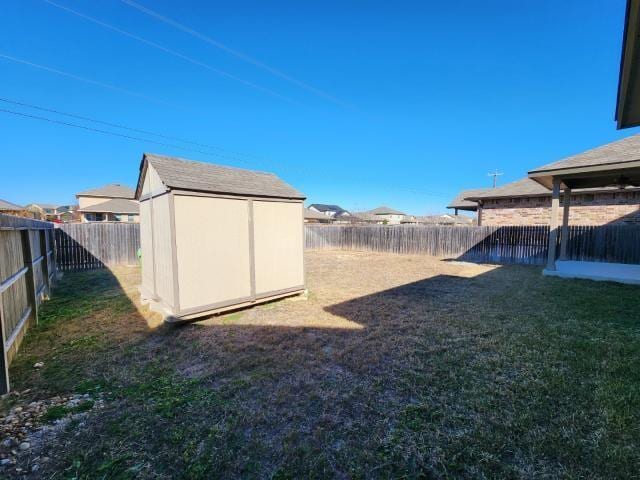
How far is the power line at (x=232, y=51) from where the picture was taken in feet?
27.2

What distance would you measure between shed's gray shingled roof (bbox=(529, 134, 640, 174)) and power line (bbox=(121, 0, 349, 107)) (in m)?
11.3

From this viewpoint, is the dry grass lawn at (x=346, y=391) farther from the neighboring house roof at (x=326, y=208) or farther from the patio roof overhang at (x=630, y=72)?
the neighboring house roof at (x=326, y=208)

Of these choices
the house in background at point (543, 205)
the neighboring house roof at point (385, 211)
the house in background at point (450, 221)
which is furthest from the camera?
the neighboring house roof at point (385, 211)

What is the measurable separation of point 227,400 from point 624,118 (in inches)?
223

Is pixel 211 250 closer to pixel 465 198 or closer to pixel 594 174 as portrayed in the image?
pixel 594 174

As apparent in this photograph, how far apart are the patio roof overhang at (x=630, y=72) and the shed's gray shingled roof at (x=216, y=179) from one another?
421 cm

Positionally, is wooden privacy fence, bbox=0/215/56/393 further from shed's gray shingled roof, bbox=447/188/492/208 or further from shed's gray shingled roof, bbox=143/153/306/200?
shed's gray shingled roof, bbox=447/188/492/208

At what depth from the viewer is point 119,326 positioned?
14.1 feet

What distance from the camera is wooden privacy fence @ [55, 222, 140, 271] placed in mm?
9945

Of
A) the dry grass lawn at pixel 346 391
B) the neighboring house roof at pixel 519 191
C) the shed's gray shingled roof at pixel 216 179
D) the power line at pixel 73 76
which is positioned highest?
the power line at pixel 73 76

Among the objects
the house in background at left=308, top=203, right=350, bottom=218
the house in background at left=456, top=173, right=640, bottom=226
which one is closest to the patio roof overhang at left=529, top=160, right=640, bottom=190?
the house in background at left=456, top=173, right=640, bottom=226

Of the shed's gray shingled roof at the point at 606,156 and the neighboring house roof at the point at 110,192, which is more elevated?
the neighboring house roof at the point at 110,192

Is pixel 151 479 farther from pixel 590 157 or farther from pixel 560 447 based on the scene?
pixel 590 157

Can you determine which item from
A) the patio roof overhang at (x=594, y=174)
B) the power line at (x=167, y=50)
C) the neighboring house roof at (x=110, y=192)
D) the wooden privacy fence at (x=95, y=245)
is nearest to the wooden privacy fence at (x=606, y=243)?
the patio roof overhang at (x=594, y=174)
